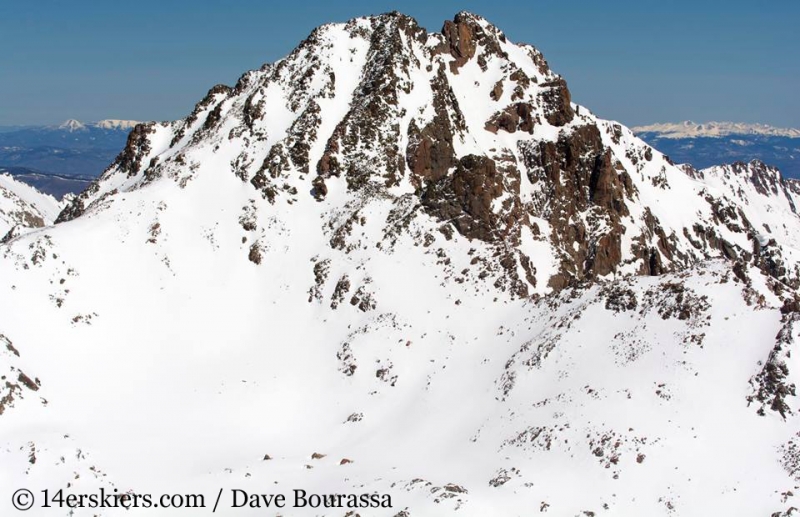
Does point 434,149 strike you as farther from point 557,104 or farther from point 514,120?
point 557,104

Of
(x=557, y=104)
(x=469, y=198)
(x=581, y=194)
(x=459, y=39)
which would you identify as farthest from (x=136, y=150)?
(x=581, y=194)

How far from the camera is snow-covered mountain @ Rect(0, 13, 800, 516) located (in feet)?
128

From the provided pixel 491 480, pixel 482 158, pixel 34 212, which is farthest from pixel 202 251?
pixel 34 212

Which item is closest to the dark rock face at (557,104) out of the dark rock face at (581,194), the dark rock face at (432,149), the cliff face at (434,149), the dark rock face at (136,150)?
the cliff face at (434,149)

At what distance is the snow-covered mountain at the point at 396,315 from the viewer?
38938 mm

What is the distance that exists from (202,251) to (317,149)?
21008mm

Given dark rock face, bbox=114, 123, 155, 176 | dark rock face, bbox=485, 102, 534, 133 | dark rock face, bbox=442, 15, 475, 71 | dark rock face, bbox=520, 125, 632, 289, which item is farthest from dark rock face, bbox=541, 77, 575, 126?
dark rock face, bbox=114, 123, 155, 176

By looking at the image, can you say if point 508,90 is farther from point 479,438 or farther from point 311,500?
point 311,500

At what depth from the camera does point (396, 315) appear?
6175 centimetres

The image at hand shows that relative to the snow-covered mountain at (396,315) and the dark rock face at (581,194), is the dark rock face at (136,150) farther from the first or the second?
the dark rock face at (581,194)

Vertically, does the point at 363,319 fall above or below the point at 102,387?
above

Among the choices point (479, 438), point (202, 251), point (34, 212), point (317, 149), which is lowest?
point (479, 438)

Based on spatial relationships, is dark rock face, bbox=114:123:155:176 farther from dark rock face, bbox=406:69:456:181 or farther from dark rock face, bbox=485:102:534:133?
dark rock face, bbox=485:102:534:133

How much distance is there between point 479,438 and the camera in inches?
1781
